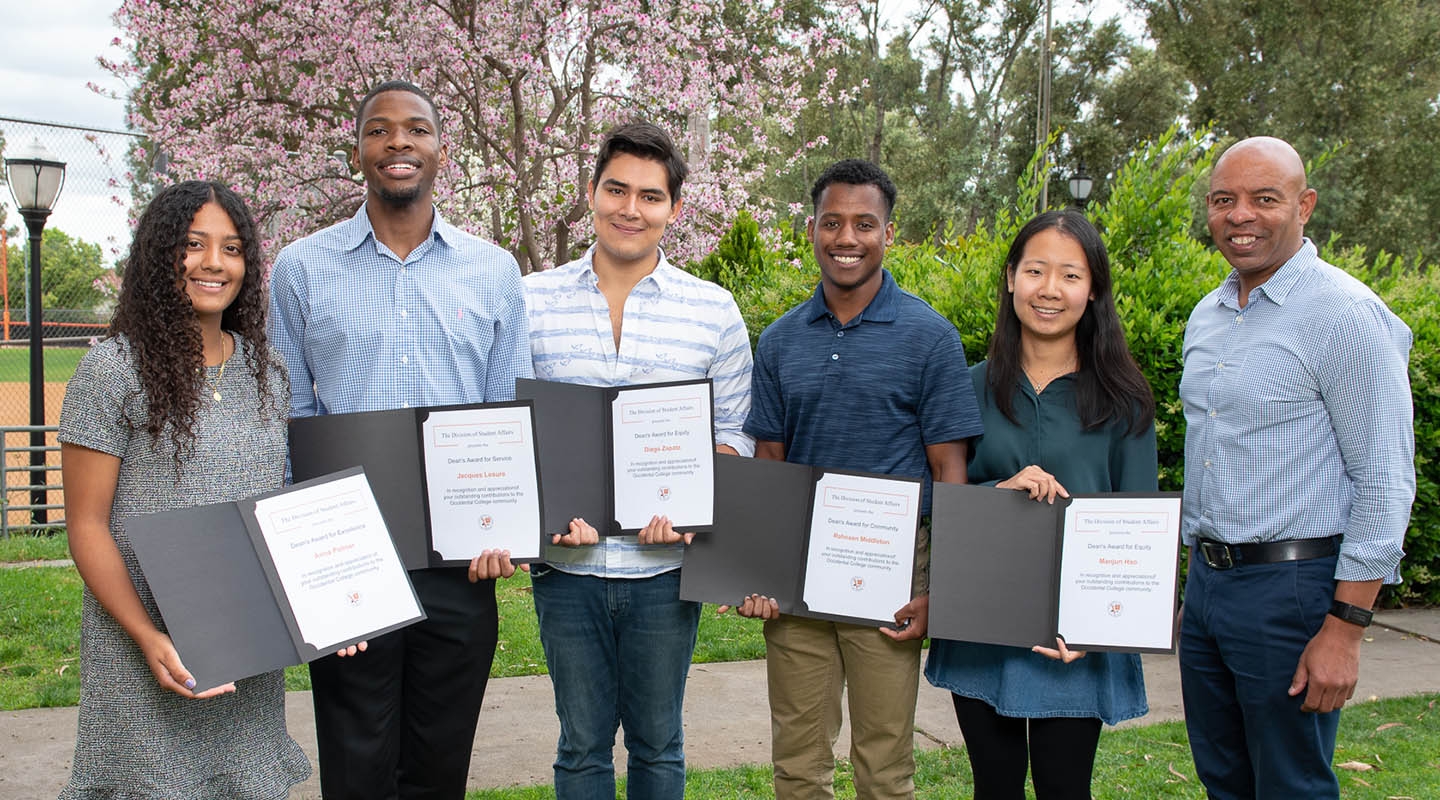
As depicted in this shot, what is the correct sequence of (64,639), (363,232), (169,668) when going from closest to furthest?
(169,668)
(363,232)
(64,639)

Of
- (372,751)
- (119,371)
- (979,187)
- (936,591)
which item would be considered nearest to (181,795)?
(372,751)

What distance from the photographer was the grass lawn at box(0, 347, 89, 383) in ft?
55.3

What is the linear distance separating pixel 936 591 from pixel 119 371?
83.2 inches

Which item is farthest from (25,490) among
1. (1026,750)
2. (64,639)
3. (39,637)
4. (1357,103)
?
(1357,103)

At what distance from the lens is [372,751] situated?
9.55ft

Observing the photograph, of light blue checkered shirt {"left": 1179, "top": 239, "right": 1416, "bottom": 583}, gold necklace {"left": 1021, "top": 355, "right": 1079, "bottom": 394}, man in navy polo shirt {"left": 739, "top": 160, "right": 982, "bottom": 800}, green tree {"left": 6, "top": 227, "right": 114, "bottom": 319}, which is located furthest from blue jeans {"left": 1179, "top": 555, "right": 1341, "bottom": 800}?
green tree {"left": 6, "top": 227, "right": 114, "bottom": 319}

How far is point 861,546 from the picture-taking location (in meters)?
2.96

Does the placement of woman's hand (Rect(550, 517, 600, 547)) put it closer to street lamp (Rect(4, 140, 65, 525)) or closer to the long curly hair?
the long curly hair

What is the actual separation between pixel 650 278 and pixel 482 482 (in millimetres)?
787

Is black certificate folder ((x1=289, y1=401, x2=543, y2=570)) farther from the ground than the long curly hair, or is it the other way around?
the long curly hair

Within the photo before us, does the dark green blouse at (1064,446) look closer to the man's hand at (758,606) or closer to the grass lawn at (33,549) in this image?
the man's hand at (758,606)

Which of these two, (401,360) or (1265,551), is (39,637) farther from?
(1265,551)

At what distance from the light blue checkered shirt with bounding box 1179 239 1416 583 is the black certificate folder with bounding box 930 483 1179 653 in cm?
30

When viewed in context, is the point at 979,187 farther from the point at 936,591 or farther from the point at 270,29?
the point at 936,591
